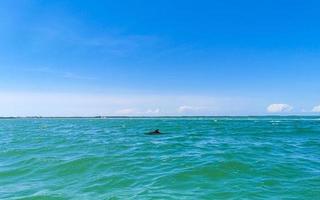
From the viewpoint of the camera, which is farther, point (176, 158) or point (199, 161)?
point (176, 158)

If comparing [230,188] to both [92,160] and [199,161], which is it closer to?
[199,161]

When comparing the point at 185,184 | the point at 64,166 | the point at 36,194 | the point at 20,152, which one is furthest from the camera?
the point at 20,152

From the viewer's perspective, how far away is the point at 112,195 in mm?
12469

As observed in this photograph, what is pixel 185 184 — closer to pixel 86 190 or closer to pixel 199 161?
pixel 86 190

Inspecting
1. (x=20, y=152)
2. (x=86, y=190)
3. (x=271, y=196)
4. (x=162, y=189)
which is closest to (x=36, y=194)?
(x=86, y=190)

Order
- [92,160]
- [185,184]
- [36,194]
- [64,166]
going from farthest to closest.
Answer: [92,160] → [64,166] → [185,184] → [36,194]

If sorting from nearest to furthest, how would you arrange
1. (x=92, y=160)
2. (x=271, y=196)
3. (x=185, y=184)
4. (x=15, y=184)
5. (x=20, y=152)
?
(x=271, y=196)
(x=185, y=184)
(x=15, y=184)
(x=92, y=160)
(x=20, y=152)

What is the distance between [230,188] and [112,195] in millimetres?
4680

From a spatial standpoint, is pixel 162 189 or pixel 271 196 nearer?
pixel 271 196

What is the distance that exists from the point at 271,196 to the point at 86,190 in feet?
23.6

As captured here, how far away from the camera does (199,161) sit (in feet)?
62.7

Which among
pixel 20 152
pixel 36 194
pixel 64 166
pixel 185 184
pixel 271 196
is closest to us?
pixel 271 196

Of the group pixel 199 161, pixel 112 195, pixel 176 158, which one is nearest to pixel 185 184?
pixel 112 195

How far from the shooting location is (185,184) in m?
13.9
